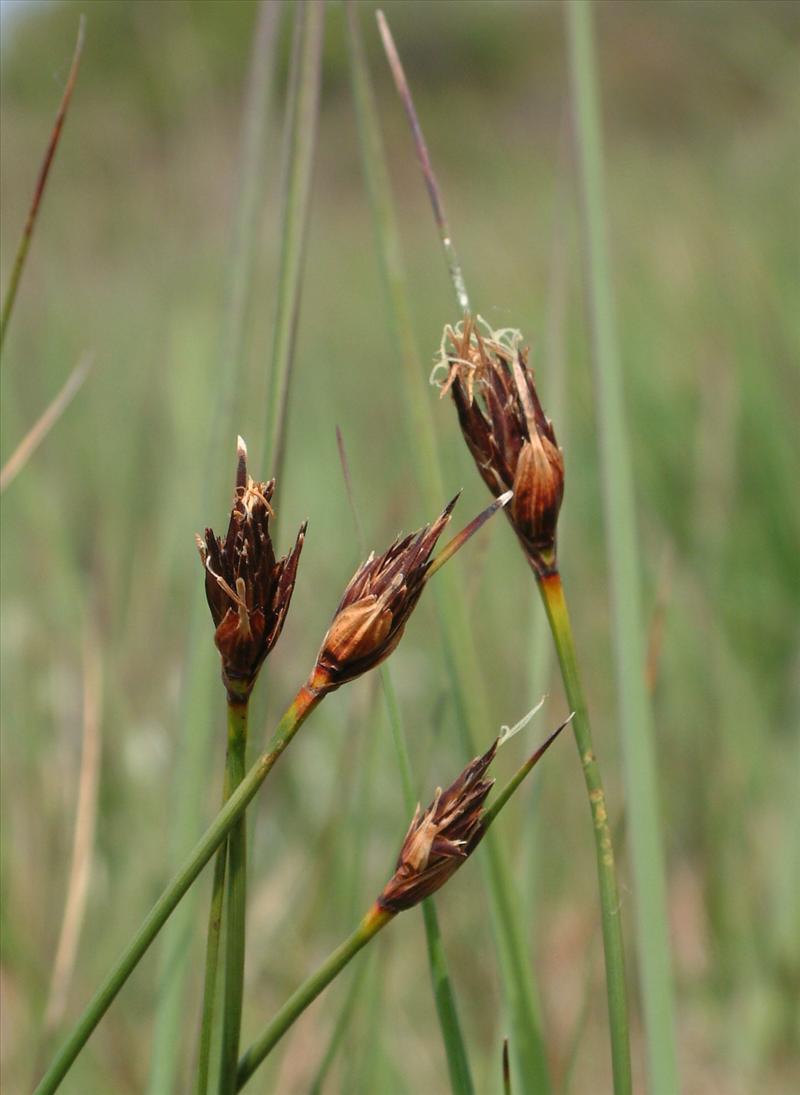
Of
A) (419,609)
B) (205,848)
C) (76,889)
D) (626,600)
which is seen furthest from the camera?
(419,609)

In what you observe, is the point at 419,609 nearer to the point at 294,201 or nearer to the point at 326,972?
the point at 294,201

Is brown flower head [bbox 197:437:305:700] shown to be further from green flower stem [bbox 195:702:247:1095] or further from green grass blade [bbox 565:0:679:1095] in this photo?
Result: green grass blade [bbox 565:0:679:1095]

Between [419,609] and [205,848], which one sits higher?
[419,609]

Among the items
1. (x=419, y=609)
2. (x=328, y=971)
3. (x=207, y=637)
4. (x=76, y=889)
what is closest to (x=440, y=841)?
Result: (x=328, y=971)

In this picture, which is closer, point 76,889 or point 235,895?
point 235,895

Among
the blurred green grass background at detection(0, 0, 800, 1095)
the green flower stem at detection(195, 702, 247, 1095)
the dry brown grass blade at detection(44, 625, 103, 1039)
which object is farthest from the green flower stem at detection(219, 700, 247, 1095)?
the dry brown grass blade at detection(44, 625, 103, 1039)

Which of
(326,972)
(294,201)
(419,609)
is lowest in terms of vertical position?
(326,972)
